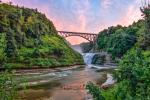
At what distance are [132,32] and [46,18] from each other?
49849mm

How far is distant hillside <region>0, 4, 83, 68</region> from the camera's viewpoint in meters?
76.2

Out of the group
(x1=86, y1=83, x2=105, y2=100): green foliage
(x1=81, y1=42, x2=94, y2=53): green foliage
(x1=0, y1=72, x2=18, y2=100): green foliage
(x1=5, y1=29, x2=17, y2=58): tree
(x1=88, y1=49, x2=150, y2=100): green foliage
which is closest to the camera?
(x1=0, y1=72, x2=18, y2=100): green foliage

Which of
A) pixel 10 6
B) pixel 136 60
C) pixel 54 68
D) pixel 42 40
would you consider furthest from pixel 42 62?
pixel 136 60

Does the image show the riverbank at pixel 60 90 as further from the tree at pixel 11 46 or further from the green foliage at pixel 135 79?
the tree at pixel 11 46

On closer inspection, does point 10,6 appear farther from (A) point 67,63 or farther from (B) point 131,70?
(B) point 131,70

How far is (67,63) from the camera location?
94.8 meters

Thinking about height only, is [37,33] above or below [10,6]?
below

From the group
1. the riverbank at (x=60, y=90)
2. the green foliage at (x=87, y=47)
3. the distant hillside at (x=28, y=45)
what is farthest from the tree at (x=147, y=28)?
the green foliage at (x=87, y=47)

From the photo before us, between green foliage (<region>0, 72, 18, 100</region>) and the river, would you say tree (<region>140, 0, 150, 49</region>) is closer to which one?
the river

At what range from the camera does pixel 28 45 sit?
88562 mm

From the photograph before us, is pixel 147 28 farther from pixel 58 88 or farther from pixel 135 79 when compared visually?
pixel 135 79

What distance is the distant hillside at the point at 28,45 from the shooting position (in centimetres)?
7625

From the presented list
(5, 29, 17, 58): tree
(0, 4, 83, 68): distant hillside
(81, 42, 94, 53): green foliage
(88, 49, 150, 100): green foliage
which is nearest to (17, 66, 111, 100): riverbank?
(88, 49, 150, 100): green foliage

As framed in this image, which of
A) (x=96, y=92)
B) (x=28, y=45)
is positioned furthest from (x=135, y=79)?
(x=28, y=45)
